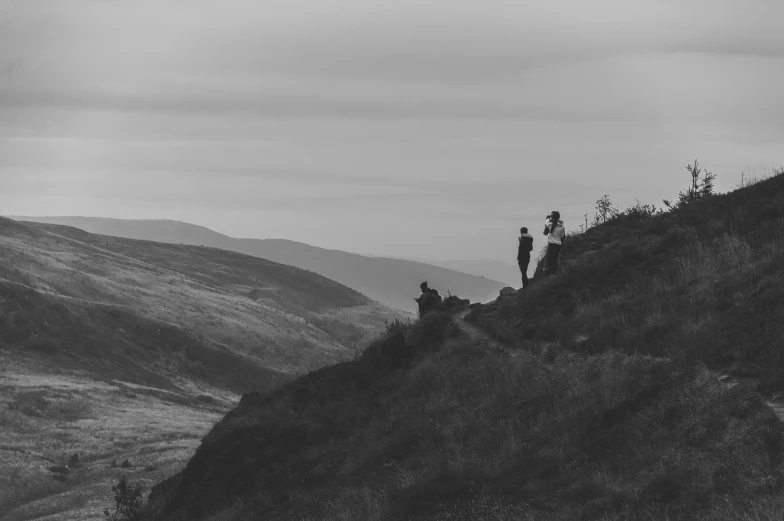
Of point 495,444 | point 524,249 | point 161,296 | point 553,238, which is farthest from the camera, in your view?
point 161,296

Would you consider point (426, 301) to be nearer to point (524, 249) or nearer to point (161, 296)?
point (524, 249)

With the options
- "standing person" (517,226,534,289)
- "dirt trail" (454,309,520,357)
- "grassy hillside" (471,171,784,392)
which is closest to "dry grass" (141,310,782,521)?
"dirt trail" (454,309,520,357)

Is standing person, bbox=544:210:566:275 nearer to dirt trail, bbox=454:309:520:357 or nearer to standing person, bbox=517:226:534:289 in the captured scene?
standing person, bbox=517:226:534:289

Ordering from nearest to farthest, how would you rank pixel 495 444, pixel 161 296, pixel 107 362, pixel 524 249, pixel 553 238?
pixel 495 444 < pixel 553 238 < pixel 524 249 < pixel 107 362 < pixel 161 296

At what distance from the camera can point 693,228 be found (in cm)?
2830

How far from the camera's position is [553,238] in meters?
29.8

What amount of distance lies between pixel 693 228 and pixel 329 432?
13.1 metres

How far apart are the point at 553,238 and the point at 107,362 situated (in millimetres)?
79176

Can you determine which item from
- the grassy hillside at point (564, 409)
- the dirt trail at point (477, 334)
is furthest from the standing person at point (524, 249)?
the dirt trail at point (477, 334)

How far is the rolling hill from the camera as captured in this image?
52469 millimetres

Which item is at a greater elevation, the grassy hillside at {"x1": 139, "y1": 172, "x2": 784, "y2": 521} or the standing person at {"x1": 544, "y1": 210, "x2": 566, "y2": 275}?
the standing person at {"x1": 544, "y1": 210, "x2": 566, "y2": 275}

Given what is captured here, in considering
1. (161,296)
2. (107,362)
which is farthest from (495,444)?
(161,296)

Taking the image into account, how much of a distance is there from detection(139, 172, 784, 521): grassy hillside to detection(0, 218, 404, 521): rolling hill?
3416 mm

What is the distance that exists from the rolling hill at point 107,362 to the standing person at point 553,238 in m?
7.27
